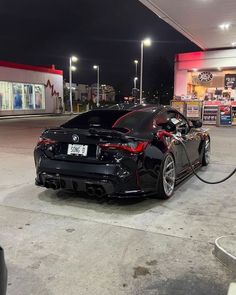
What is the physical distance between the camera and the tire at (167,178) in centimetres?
516

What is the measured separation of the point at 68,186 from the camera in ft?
16.2

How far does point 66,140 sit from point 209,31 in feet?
48.2

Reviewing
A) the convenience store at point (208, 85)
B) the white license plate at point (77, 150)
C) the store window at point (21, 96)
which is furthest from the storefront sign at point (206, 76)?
the white license plate at point (77, 150)

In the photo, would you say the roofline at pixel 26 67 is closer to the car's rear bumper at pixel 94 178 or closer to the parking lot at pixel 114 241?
the parking lot at pixel 114 241

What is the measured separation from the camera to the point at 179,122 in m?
6.38

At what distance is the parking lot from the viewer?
3.06m

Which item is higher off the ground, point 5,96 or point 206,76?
point 206,76

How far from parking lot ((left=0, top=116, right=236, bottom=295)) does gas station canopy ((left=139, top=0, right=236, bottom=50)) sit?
815cm

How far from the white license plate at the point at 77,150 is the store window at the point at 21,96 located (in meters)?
25.6

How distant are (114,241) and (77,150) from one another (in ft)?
5.03

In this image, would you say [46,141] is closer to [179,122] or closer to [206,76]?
[179,122]

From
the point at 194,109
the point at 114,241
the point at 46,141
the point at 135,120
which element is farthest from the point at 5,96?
the point at 114,241

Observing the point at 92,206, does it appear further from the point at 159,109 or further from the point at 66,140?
the point at 159,109

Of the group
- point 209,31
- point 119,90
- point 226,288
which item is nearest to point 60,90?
point 209,31
